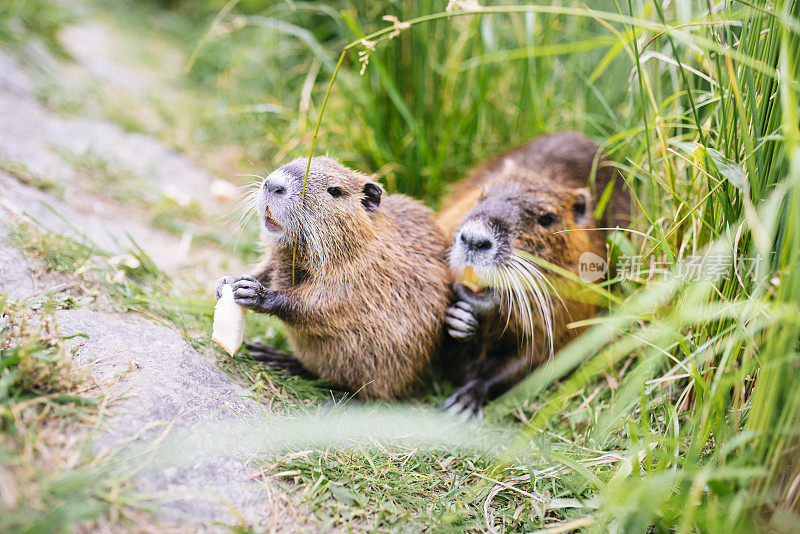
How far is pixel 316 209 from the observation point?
2479 mm

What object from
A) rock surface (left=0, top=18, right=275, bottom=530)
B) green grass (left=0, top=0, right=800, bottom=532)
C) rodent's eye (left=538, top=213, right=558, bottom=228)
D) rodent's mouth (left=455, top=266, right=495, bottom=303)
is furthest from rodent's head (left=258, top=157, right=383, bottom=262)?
rodent's eye (left=538, top=213, right=558, bottom=228)

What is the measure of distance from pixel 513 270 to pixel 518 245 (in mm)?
152

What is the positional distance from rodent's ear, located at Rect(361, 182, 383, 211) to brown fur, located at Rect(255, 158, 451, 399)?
0.03 m

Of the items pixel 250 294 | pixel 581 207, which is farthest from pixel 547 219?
pixel 250 294

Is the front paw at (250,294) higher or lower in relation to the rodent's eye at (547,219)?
lower

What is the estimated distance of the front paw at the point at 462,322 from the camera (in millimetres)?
2684

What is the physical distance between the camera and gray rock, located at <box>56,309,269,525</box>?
1.71 metres

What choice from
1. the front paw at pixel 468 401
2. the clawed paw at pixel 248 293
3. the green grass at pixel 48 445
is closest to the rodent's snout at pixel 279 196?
the clawed paw at pixel 248 293

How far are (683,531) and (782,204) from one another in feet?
3.69

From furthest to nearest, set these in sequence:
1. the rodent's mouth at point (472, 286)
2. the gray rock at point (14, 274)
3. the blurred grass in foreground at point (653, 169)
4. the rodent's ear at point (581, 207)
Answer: the rodent's ear at point (581, 207) → the rodent's mouth at point (472, 286) → the gray rock at point (14, 274) → the blurred grass in foreground at point (653, 169)

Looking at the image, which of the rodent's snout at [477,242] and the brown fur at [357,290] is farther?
the rodent's snout at [477,242]

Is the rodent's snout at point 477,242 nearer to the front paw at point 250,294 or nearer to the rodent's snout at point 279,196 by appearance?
the rodent's snout at point 279,196

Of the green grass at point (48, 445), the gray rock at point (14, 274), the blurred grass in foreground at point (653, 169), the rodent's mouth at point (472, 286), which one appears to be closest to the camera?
the green grass at point (48, 445)

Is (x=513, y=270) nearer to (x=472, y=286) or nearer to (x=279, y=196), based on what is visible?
(x=472, y=286)
